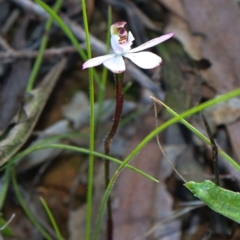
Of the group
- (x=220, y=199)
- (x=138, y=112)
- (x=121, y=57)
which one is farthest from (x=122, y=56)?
(x=138, y=112)

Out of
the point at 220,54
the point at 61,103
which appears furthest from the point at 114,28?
the point at 61,103

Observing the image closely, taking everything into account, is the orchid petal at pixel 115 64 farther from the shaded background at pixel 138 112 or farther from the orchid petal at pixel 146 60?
the shaded background at pixel 138 112

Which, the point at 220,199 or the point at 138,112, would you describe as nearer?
the point at 220,199

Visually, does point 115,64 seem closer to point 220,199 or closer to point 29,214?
point 220,199

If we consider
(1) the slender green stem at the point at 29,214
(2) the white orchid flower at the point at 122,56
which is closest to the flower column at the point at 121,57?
(2) the white orchid flower at the point at 122,56

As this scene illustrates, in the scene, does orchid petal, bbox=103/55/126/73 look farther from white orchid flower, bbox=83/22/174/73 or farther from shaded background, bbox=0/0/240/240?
shaded background, bbox=0/0/240/240

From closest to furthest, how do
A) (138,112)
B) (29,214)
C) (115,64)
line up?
(115,64) < (29,214) < (138,112)

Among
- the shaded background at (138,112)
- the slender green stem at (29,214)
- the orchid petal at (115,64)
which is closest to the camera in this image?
the orchid petal at (115,64)

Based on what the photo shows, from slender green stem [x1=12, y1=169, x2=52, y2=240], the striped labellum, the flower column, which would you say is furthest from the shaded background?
the flower column
